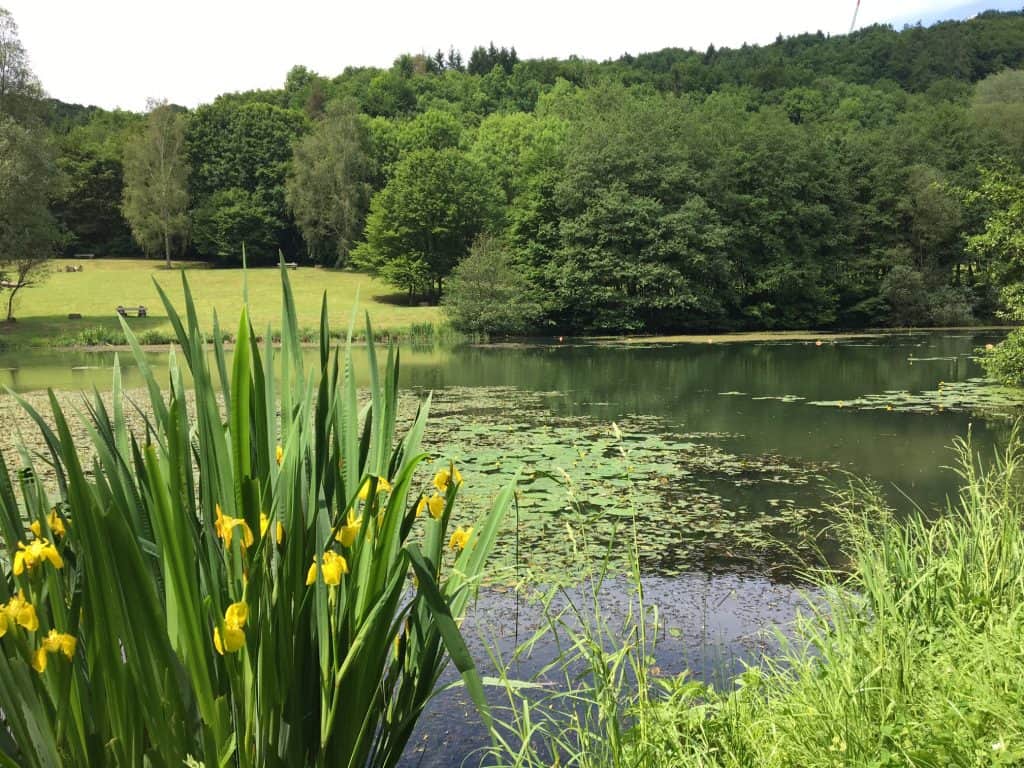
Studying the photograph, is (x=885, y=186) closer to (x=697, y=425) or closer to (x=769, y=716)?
(x=697, y=425)

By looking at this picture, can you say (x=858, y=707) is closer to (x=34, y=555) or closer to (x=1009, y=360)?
(x=34, y=555)

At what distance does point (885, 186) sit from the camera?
37.1 meters

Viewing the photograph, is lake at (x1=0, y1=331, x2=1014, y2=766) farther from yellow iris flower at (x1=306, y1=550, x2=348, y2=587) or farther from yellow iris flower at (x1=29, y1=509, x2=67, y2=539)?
yellow iris flower at (x1=29, y1=509, x2=67, y2=539)

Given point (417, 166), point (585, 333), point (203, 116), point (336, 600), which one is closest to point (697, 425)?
point (336, 600)

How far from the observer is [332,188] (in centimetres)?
4494

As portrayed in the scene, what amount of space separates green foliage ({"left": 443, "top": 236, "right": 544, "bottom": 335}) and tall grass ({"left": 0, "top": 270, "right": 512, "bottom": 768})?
1050 inches

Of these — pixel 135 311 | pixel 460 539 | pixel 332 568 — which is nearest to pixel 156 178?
pixel 135 311

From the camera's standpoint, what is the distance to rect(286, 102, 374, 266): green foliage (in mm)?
44781

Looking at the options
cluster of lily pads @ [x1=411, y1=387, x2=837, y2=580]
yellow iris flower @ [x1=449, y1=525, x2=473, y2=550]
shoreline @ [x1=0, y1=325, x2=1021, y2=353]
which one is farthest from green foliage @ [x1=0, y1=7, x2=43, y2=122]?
yellow iris flower @ [x1=449, y1=525, x2=473, y2=550]

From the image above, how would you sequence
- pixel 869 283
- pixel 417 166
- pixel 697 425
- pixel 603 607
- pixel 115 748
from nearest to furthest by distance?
pixel 115 748 → pixel 603 607 → pixel 697 425 → pixel 869 283 → pixel 417 166

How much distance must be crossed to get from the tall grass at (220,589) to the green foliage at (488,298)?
26678 mm

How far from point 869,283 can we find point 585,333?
12.7 m

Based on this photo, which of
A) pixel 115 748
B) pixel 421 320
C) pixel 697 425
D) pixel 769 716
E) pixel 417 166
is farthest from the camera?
pixel 417 166

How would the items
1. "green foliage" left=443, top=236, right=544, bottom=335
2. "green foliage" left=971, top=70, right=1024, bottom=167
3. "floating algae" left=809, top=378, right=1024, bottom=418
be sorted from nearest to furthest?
"floating algae" left=809, top=378, right=1024, bottom=418, "green foliage" left=443, top=236, right=544, bottom=335, "green foliage" left=971, top=70, right=1024, bottom=167
